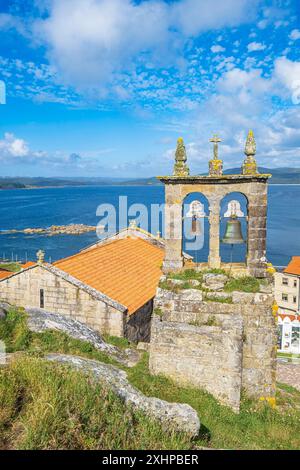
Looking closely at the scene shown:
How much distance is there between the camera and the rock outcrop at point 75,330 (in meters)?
12.0

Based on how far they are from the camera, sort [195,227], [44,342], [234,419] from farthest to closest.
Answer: [195,227] → [44,342] → [234,419]

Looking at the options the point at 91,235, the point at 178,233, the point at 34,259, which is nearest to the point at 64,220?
the point at 91,235

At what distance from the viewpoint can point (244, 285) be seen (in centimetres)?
1036

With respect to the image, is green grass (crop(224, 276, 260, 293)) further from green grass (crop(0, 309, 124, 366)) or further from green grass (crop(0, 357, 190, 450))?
green grass (crop(0, 357, 190, 450))

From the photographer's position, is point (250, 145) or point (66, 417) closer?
point (66, 417)

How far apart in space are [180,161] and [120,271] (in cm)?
Result: 868

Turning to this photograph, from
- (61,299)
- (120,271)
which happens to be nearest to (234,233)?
(61,299)

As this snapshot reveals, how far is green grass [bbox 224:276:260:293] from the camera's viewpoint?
10227 mm

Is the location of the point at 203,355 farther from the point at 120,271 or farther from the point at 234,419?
the point at 120,271

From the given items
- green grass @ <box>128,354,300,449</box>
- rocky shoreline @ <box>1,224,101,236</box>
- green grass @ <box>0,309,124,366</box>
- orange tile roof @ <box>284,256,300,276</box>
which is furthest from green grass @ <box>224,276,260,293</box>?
rocky shoreline @ <box>1,224,101,236</box>

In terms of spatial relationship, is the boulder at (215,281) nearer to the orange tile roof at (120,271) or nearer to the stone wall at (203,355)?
the stone wall at (203,355)

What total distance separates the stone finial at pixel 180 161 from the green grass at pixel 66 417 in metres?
6.55

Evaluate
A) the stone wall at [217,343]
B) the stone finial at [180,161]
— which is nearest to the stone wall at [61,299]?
the stone wall at [217,343]
